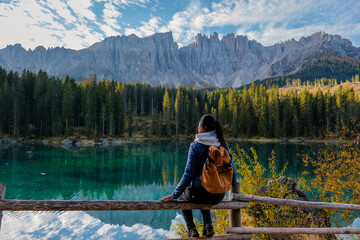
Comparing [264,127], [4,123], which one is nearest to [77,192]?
[4,123]

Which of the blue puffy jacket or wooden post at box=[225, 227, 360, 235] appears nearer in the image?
the blue puffy jacket

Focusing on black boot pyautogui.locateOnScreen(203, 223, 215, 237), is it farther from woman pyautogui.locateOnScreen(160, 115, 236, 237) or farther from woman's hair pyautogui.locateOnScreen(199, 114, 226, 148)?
woman's hair pyautogui.locateOnScreen(199, 114, 226, 148)

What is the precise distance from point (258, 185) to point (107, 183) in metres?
18.5

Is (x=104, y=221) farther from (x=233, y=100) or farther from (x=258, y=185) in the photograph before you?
(x=233, y=100)

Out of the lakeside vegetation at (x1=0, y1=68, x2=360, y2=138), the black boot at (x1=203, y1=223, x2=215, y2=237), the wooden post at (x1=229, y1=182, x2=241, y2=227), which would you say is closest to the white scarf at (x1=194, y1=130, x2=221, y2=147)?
the wooden post at (x1=229, y1=182, x2=241, y2=227)

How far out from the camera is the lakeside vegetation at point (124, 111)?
203 feet

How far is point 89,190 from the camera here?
66.3ft

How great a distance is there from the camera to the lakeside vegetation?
61.8 metres

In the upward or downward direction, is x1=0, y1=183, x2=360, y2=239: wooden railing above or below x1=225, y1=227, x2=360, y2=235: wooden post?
above

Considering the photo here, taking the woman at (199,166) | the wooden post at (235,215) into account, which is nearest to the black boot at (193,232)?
the woman at (199,166)

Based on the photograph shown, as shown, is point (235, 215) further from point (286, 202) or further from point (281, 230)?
point (286, 202)

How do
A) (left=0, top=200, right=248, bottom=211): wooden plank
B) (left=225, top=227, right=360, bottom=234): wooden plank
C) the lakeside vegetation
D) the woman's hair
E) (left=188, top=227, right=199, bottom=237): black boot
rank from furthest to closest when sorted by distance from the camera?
the lakeside vegetation → (left=225, top=227, right=360, bottom=234): wooden plank → (left=188, top=227, right=199, bottom=237): black boot → the woman's hair → (left=0, top=200, right=248, bottom=211): wooden plank

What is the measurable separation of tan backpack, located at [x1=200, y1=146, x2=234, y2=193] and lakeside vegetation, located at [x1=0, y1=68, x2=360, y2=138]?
59.2 m

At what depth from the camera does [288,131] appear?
77.2 metres
